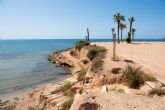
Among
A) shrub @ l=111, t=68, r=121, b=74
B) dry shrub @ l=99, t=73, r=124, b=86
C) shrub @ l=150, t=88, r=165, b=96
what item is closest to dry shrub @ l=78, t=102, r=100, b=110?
shrub @ l=150, t=88, r=165, b=96

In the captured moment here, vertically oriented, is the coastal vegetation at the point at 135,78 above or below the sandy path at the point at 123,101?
above

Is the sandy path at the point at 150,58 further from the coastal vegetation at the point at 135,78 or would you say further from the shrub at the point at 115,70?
the shrub at the point at 115,70

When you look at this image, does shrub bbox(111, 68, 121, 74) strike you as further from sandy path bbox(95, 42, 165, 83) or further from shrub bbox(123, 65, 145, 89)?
sandy path bbox(95, 42, 165, 83)

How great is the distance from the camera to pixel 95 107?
9.45m

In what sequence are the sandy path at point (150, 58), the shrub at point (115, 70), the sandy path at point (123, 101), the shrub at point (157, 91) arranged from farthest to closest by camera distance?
1. the sandy path at point (150, 58)
2. the shrub at point (115, 70)
3. the shrub at point (157, 91)
4. the sandy path at point (123, 101)

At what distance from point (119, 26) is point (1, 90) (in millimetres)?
41016

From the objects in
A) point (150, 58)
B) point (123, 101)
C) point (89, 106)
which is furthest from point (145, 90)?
point (150, 58)

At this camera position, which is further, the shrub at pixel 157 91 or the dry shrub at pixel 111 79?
the dry shrub at pixel 111 79

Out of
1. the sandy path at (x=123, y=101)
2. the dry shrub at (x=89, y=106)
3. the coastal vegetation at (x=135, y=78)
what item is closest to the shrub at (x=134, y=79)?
the coastal vegetation at (x=135, y=78)

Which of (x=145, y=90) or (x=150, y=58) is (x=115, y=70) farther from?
(x=150, y=58)

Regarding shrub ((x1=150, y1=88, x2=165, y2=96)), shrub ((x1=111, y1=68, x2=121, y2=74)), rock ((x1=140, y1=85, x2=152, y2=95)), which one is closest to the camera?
shrub ((x1=150, y1=88, x2=165, y2=96))

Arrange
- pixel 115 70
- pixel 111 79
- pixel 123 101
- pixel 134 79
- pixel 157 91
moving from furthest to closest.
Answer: pixel 115 70 < pixel 111 79 < pixel 134 79 < pixel 157 91 < pixel 123 101

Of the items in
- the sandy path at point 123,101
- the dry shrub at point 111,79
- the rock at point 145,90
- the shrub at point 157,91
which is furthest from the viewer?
the dry shrub at point 111,79

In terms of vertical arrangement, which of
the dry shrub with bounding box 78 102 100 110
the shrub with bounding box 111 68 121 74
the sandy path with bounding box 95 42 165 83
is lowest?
the dry shrub with bounding box 78 102 100 110
